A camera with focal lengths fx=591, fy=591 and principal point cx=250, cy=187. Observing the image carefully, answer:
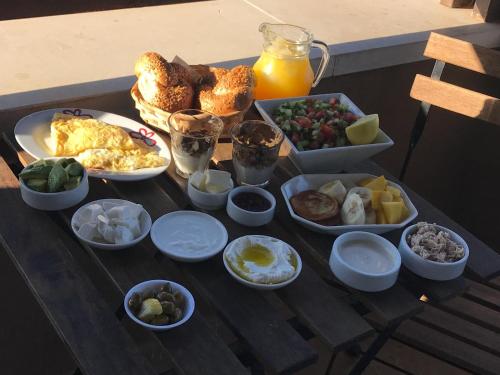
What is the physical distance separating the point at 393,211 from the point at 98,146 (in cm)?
66

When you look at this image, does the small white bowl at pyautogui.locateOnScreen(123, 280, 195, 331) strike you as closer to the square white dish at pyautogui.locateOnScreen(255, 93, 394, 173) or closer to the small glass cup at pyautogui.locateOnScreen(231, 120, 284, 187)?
the small glass cup at pyautogui.locateOnScreen(231, 120, 284, 187)

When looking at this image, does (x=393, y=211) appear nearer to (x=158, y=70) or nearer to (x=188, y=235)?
(x=188, y=235)

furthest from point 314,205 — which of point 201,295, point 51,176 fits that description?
point 51,176

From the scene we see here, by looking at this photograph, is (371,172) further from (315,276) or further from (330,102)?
(315,276)

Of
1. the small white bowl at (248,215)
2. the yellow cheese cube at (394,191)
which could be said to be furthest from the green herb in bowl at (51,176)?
the yellow cheese cube at (394,191)

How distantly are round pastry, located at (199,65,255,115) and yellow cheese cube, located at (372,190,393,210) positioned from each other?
39 cm

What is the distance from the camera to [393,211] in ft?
4.07

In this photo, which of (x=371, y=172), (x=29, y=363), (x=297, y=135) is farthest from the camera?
(x=29, y=363)

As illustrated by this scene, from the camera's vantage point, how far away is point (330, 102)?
1521 mm

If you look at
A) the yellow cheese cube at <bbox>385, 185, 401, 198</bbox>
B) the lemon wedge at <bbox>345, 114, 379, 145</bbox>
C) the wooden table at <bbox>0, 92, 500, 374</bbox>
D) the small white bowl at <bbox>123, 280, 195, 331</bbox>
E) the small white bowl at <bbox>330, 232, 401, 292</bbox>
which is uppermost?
the lemon wedge at <bbox>345, 114, 379, 145</bbox>

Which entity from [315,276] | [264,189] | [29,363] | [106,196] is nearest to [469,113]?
[264,189]

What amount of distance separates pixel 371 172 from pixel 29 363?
3.80 feet

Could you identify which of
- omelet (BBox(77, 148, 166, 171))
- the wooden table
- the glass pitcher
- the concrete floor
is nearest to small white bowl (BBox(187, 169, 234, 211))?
the wooden table

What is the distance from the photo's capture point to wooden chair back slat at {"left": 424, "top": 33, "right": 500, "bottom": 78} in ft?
5.99
